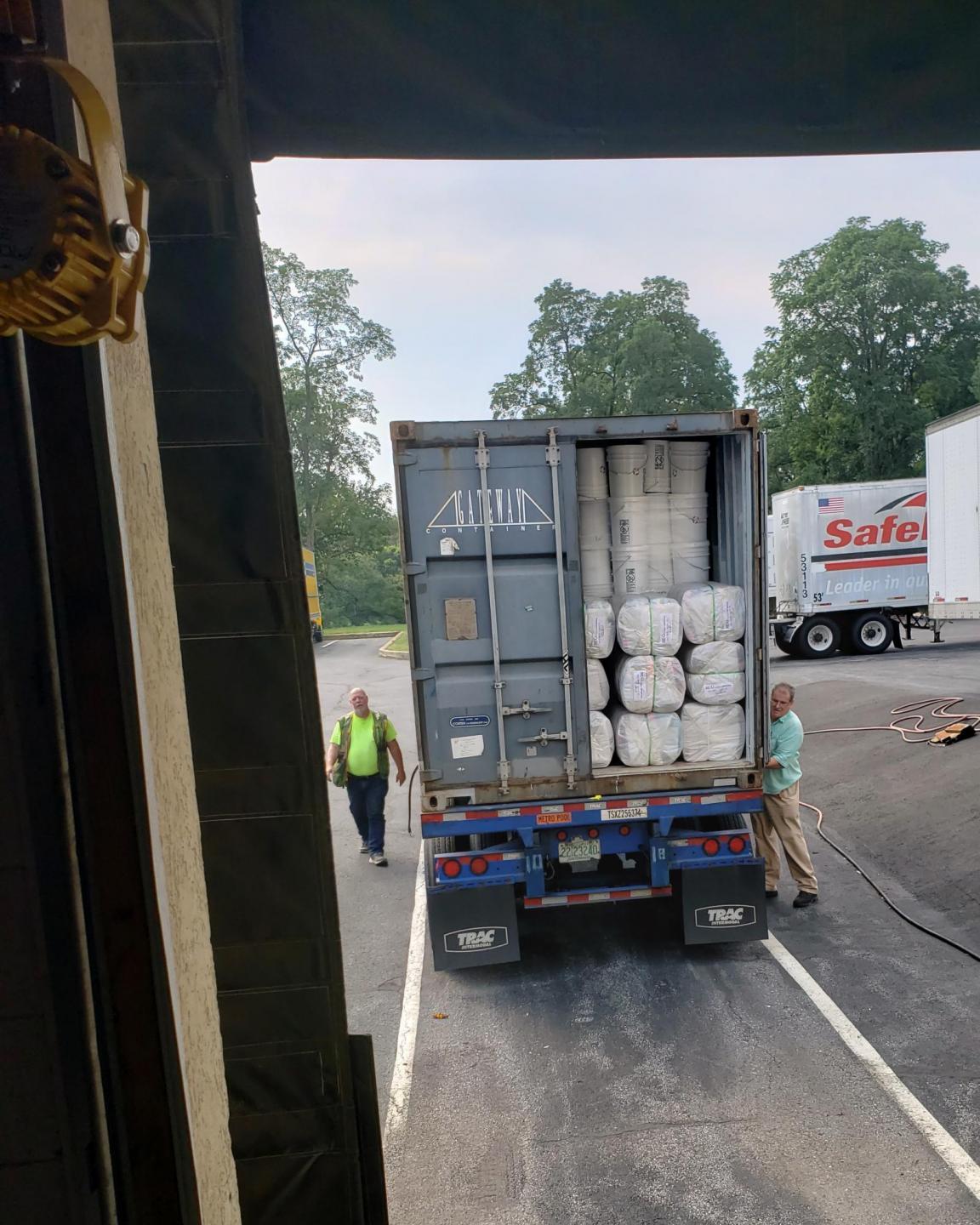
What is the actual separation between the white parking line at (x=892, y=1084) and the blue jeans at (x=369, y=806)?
418 cm

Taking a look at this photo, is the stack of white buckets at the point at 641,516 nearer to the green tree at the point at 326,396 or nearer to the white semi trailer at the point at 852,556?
the white semi trailer at the point at 852,556

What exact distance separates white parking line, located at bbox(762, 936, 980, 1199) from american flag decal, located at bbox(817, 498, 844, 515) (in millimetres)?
17035

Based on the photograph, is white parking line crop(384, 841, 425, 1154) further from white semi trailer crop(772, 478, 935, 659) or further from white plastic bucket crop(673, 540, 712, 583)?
white semi trailer crop(772, 478, 935, 659)

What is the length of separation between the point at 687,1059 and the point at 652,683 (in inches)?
94.2

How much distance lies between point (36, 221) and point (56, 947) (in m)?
1.12

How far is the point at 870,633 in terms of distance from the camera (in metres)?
22.2

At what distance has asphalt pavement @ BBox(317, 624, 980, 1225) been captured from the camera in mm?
3967

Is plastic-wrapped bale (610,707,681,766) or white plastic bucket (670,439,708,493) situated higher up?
white plastic bucket (670,439,708,493)

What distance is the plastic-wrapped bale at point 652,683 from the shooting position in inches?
240

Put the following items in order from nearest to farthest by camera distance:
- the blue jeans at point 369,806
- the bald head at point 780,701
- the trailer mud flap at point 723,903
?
the trailer mud flap at point 723,903 → the bald head at point 780,701 → the blue jeans at point 369,806

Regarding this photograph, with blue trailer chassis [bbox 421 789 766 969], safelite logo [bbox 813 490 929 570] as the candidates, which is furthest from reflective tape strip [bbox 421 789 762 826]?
safelite logo [bbox 813 490 929 570]

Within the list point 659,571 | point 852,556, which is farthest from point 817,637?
point 659,571

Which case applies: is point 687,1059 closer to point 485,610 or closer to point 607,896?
point 607,896

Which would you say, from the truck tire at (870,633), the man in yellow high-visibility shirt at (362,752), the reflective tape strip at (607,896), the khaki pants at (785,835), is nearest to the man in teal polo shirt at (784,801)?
the khaki pants at (785,835)
